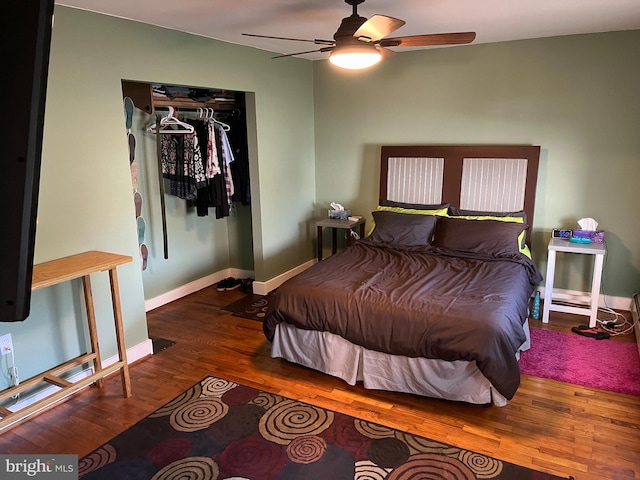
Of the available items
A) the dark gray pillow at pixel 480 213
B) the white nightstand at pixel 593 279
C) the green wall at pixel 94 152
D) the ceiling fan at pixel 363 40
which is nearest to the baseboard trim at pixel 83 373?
the green wall at pixel 94 152

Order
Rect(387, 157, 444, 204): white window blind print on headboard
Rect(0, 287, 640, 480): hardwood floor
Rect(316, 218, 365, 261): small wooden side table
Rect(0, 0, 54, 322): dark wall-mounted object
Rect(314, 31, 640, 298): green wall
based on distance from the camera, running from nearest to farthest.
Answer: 1. Rect(0, 0, 54, 322): dark wall-mounted object
2. Rect(0, 287, 640, 480): hardwood floor
3. Rect(314, 31, 640, 298): green wall
4. Rect(387, 157, 444, 204): white window blind print on headboard
5. Rect(316, 218, 365, 261): small wooden side table

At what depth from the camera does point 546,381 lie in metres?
2.99

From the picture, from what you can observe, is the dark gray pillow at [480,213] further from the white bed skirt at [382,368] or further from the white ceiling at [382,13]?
the white bed skirt at [382,368]

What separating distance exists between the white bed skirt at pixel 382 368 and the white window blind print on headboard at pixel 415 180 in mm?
2133

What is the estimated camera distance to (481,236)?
379 cm

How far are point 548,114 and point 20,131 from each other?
Result: 13.8 feet

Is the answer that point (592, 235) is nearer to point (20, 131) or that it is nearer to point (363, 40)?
point (363, 40)

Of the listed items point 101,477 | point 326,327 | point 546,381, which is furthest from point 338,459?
point 546,381

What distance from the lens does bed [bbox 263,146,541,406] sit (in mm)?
2646

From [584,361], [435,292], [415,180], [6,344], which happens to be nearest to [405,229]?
[415,180]

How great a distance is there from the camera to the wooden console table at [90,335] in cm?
241

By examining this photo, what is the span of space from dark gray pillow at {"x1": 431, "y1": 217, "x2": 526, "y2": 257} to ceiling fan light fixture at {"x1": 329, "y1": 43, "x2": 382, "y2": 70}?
173 cm

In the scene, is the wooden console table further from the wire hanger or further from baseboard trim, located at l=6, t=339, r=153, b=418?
the wire hanger

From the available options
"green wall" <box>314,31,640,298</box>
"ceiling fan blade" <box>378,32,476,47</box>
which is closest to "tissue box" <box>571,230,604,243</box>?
"green wall" <box>314,31,640,298</box>
